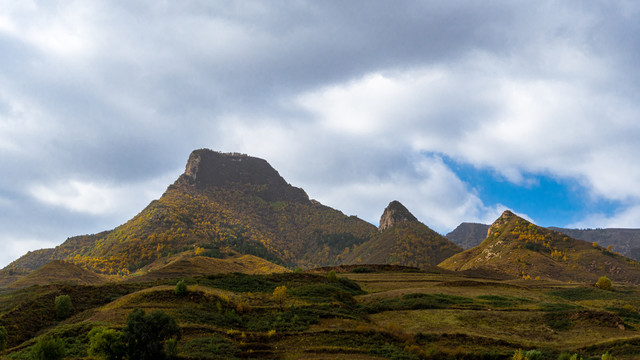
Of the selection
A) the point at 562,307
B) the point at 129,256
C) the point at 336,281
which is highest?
the point at 129,256

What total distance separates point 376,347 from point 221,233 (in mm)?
169699

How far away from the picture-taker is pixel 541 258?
116938 mm

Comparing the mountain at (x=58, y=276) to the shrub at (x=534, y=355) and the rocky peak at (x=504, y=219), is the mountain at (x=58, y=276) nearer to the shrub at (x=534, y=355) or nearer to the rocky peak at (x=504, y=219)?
the shrub at (x=534, y=355)

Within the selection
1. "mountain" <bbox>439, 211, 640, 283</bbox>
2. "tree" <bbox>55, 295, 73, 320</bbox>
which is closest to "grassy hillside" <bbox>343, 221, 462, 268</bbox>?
"mountain" <bbox>439, 211, 640, 283</bbox>

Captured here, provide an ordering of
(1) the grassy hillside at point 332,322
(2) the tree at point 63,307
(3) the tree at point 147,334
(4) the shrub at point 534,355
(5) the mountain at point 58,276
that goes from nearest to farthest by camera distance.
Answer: (3) the tree at point 147,334 < (4) the shrub at point 534,355 < (1) the grassy hillside at point 332,322 < (2) the tree at point 63,307 < (5) the mountain at point 58,276

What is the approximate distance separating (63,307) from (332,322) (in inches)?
1266

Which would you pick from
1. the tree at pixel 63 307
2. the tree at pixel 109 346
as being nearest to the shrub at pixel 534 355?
the tree at pixel 109 346

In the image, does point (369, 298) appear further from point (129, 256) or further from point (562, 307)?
point (129, 256)

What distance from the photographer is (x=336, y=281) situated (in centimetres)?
6481

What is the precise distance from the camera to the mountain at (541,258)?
108250 mm

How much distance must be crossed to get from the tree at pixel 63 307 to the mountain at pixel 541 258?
102 meters

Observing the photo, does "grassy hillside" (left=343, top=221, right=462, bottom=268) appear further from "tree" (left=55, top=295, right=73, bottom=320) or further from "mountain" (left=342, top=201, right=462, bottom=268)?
"tree" (left=55, top=295, right=73, bottom=320)

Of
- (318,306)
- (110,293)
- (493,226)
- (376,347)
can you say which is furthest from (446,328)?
(493,226)

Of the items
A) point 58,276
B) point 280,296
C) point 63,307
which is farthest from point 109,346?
point 58,276
